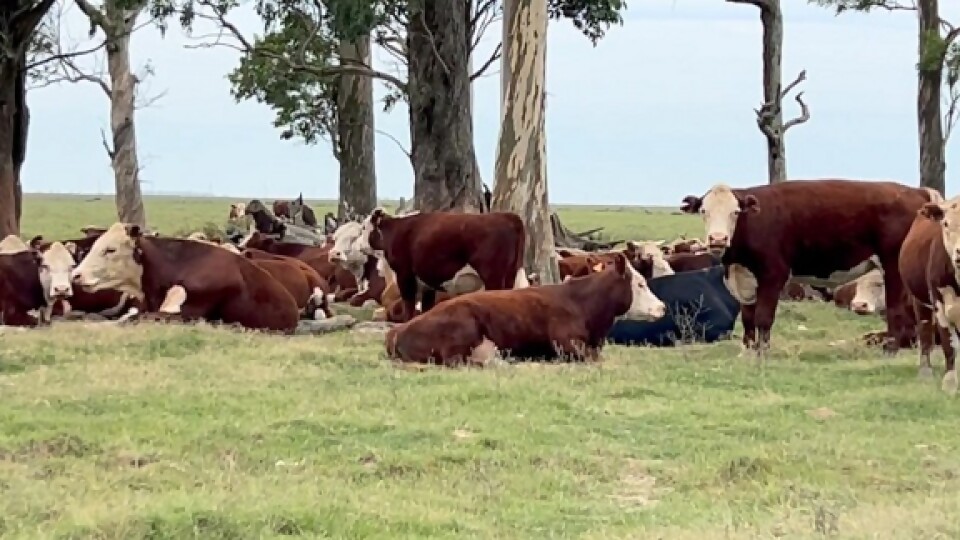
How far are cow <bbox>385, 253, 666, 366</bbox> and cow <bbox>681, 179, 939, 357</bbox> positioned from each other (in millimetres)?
1237

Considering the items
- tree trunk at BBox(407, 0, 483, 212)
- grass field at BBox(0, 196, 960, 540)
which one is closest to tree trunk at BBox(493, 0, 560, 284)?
tree trunk at BBox(407, 0, 483, 212)

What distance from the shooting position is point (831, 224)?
48.6 ft

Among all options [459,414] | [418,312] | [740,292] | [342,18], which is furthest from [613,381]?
[342,18]

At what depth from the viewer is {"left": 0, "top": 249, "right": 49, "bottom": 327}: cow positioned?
54.3ft

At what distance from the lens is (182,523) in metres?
6.71

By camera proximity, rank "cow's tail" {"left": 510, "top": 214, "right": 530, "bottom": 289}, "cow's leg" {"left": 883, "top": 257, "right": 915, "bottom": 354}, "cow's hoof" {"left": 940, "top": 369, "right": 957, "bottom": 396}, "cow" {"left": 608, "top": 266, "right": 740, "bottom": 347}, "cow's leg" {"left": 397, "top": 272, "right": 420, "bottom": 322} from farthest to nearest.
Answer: "cow's leg" {"left": 397, "top": 272, "right": 420, "bottom": 322}
"cow's tail" {"left": 510, "top": 214, "right": 530, "bottom": 289}
"cow" {"left": 608, "top": 266, "right": 740, "bottom": 347}
"cow's leg" {"left": 883, "top": 257, "right": 915, "bottom": 354}
"cow's hoof" {"left": 940, "top": 369, "right": 957, "bottom": 396}

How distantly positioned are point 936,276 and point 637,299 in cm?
311

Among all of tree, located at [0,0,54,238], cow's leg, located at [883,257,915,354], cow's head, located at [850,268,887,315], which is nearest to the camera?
cow's leg, located at [883,257,915,354]

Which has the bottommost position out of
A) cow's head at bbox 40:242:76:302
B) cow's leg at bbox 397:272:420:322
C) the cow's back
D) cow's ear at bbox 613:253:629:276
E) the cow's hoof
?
the cow's hoof

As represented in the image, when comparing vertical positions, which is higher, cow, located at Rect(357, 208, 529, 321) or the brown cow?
cow, located at Rect(357, 208, 529, 321)

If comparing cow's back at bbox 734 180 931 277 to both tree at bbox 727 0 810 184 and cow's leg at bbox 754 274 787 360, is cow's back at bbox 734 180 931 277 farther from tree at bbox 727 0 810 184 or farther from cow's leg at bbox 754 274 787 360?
tree at bbox 727 0 810 184

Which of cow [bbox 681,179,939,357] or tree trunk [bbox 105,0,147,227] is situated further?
tree trunk [bbox 105,0,147,227]

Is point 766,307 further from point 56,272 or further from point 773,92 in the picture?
point 773,92

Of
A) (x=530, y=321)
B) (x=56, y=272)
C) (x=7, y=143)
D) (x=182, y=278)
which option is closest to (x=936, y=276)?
(x=530, y=321)
